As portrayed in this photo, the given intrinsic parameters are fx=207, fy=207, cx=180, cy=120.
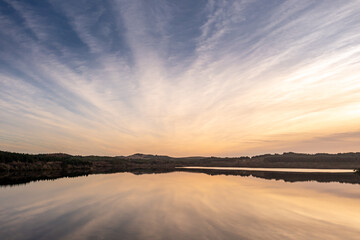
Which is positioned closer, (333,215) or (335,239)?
(335,239)

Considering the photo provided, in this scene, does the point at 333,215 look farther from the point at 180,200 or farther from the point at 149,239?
the point at 149,239

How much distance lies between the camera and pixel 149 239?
9.52 meters

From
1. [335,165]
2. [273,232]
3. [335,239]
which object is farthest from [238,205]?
[335,165]

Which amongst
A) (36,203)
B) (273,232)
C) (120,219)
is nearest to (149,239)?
(120,219)

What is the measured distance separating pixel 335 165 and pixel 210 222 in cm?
8188

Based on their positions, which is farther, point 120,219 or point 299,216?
point 299,216

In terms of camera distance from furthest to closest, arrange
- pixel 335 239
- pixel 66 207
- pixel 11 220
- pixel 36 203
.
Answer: pixel 36 203 < pixel 66 207 < pixel 11 220 < pixel 335 239

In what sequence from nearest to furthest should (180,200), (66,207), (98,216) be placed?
(98,216) < (66,207) < (180,200)

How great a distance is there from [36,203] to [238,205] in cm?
1657

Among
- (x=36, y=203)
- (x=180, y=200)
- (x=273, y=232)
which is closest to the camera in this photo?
(x=273, y=232)

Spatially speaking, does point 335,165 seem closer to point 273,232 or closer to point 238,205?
point 238,205

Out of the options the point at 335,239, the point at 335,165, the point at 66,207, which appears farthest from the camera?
the point at 335,165

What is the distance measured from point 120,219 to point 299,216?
465 inches

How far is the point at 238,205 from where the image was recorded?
17141mm
